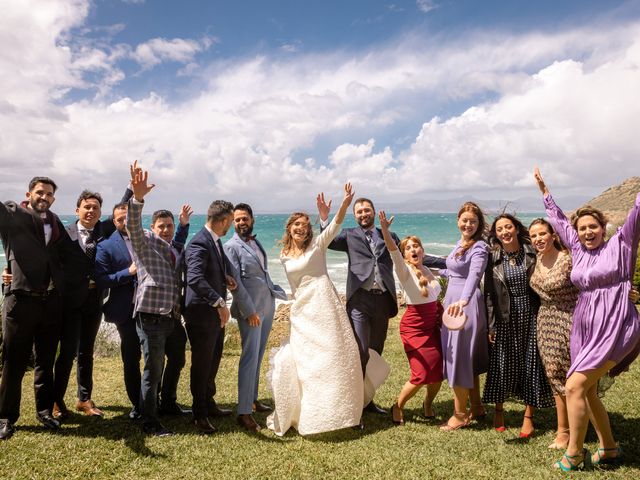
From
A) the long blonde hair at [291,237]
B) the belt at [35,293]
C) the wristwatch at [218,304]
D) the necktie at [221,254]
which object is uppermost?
the long blonde hair at [291,237]

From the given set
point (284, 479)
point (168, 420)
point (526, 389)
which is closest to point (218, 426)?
point (168, 420)

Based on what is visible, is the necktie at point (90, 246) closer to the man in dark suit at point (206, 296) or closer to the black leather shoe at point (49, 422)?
the man in dark suit at point (206, 296)

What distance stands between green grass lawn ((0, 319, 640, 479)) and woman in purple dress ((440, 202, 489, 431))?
500 mm

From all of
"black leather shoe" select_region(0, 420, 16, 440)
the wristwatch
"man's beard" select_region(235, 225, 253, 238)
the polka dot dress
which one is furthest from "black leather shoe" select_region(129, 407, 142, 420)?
the polka dot dress

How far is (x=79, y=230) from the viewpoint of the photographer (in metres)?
6.29

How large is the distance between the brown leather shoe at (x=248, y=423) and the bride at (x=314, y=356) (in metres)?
0.16

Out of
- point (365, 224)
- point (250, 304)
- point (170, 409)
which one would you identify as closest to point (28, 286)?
point (170, 409)

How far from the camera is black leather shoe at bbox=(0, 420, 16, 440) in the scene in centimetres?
522

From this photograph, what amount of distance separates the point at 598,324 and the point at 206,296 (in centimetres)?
399

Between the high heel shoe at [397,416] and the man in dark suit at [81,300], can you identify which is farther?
the high heel shoe at [397,416]

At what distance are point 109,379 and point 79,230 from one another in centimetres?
370

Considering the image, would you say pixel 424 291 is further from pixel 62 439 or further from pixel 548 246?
pixel 62 439

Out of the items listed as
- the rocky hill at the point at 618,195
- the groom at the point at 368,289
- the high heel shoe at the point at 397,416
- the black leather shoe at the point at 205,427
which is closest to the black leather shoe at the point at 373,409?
the groom at the point at 368,289

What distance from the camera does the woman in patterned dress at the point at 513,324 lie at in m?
5.37
